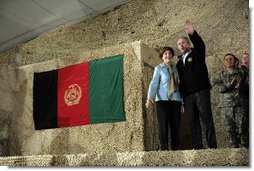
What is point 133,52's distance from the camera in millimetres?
4477

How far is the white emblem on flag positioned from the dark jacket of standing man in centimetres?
200

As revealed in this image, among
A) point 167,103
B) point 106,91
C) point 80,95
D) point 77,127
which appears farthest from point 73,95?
point 167,103

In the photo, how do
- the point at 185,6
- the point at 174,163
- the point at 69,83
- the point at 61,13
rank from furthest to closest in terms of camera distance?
the point at 61,13, the point at 185,6, the point at 69,83, the point at 174,163

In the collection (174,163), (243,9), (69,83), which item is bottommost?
(174,163)

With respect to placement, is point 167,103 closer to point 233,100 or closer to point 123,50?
point 233,100

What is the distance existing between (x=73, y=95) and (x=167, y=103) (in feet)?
6.76

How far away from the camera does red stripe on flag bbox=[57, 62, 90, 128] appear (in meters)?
4.81

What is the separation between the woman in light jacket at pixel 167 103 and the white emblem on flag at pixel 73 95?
1813mm

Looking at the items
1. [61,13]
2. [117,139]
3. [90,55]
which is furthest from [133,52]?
[61,13]

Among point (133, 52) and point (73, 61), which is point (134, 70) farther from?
point (73, 61)

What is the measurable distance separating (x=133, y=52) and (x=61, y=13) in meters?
2.00

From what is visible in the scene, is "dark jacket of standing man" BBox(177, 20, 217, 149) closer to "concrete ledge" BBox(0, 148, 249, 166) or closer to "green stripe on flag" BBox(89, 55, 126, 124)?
"concrete ledge" BBox(0, 148, 249, 166)

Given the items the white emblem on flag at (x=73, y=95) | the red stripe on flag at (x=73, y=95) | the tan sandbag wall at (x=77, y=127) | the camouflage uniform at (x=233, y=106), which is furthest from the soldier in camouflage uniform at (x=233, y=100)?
the white emblem on flag at (x=73, y=95)

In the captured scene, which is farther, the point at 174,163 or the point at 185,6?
the point at 185,6
